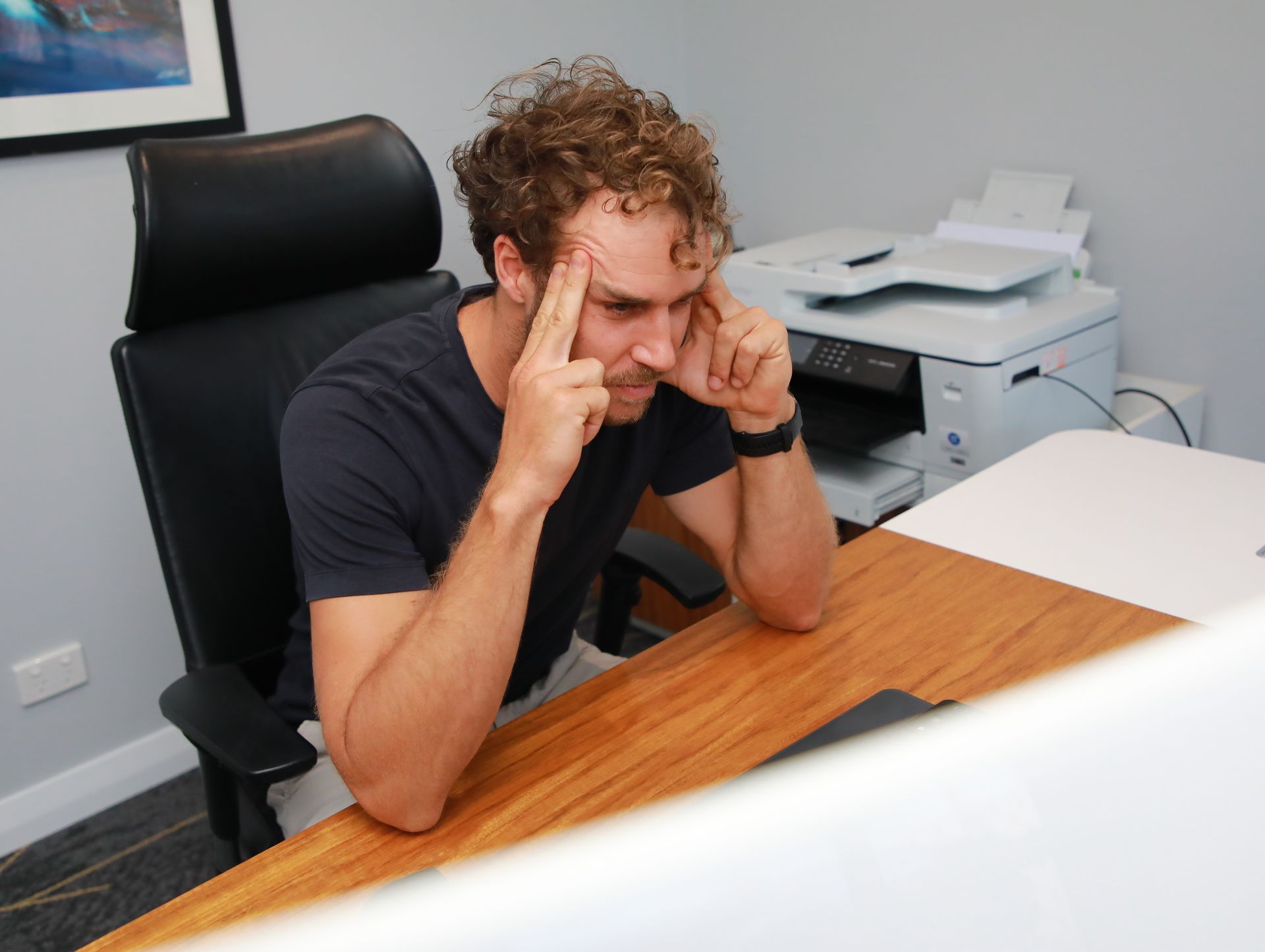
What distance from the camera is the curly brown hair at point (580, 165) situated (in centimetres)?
103

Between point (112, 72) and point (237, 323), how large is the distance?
796 millimetres

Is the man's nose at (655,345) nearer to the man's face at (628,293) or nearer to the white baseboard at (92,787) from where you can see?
the man's face at (628,293)

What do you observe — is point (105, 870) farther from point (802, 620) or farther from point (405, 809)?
point (802, 620)

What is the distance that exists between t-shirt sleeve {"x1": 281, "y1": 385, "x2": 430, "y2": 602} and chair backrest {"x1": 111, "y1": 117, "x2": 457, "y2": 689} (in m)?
0.19

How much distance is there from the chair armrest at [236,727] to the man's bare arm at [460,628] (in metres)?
0.08

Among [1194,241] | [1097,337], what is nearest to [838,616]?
[1097,337]

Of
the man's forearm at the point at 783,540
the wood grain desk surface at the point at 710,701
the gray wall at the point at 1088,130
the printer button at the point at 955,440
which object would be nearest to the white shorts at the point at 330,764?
the wood grain desk surface at the point at 710,701

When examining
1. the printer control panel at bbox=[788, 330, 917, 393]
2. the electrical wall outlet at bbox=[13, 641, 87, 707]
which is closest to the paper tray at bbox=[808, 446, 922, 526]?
the printer control panel at bbox=[788, 330, 917, 393]

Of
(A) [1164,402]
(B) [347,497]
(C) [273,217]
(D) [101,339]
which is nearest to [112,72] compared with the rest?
(D) [101,339]

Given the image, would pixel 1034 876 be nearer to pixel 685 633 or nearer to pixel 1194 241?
pixel 685 633

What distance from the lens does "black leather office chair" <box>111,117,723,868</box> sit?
117 centimetres

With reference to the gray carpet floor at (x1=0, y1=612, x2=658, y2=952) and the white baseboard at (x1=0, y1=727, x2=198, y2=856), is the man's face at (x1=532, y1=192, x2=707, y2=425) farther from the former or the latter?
the white baseboard at (x1=0, y1=727, x2=198, y2=856)

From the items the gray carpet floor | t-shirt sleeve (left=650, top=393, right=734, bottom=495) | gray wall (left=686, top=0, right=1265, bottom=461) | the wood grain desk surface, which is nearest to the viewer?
the wood grain desk surface

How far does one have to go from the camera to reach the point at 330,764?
1.17 meters
